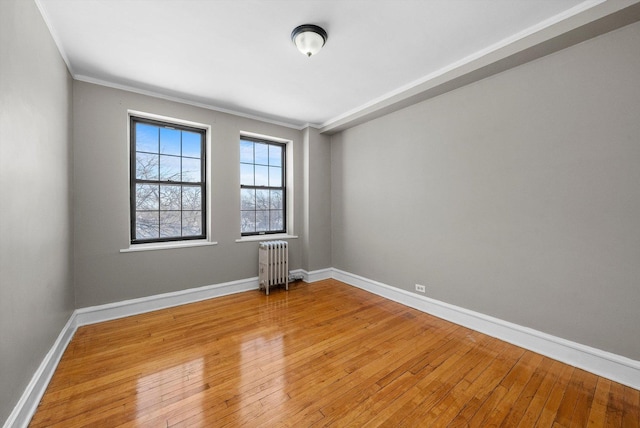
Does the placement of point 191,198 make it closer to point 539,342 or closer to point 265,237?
point 265,237

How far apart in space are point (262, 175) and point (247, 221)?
2.72ft

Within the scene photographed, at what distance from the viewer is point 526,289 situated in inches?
94.0

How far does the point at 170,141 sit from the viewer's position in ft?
11.5

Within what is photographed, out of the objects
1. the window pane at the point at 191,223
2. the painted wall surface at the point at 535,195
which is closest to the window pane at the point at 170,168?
the window pane at the point at 191,223

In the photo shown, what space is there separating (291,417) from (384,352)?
3.49 ft

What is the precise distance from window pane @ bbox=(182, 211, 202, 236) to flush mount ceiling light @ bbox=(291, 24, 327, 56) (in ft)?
8.72

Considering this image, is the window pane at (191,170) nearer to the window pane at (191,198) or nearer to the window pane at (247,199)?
the window pane at (191,198)

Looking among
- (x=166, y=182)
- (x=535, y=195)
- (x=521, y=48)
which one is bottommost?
(x=535, y=195)

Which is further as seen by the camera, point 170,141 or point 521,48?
point 170,141

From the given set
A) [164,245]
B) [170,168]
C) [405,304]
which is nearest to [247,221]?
[164,245]

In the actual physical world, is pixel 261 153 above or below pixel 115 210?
above

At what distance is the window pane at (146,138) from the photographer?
3284mm

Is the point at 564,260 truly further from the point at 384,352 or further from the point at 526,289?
the point at 384,352

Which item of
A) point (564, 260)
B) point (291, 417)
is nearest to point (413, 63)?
point (564, 260)
